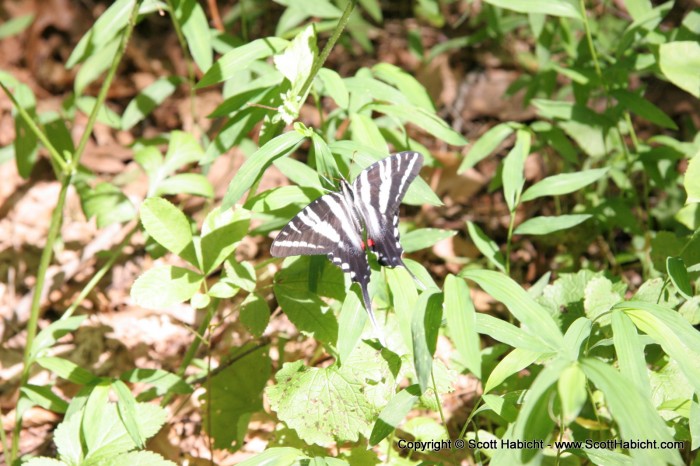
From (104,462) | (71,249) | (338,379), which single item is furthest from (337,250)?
(71,249)

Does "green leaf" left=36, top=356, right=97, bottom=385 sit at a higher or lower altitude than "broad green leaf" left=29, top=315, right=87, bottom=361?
lower

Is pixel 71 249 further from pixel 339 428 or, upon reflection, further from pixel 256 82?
pixel 339 428

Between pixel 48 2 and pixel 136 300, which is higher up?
pixel 48 2

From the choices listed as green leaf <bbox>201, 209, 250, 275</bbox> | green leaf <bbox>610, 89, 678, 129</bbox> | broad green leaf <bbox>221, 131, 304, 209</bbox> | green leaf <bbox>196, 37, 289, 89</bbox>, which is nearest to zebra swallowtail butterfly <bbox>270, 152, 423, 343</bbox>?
broad green leaf <bbox>221, 131, 304, 209</bbox>

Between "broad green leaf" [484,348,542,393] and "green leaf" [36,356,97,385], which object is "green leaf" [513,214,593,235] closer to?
"broad green leaf" [484,348,542,393]

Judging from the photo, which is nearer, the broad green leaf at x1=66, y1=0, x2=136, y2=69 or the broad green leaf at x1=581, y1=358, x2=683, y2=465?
the broad green leaf at x1=581, y1=358, x2=683, y2=465

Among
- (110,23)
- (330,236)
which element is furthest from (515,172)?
(110,23)

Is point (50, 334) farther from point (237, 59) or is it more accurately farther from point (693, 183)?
point (693, 183)
